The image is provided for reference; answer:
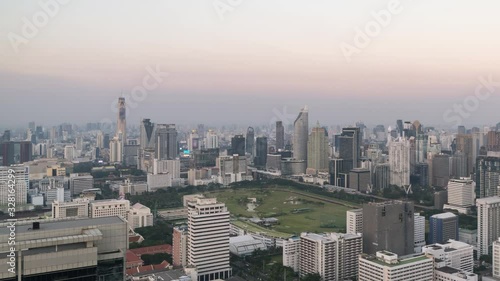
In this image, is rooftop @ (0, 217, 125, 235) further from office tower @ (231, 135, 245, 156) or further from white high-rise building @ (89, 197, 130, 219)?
office tower @ (231, 135, 245, 156)

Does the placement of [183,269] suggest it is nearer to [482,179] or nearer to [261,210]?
[261,210]

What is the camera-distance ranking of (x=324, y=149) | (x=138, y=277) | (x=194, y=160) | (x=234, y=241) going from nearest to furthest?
(x=138, y=277) < (x=234, y=241) < (x=324, y=149) < (x=194, y=160)

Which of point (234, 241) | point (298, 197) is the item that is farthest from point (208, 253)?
point (298, 197)

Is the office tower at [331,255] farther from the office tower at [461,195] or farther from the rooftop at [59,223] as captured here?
the office tower at [461,195]

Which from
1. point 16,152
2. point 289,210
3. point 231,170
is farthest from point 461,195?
point 16,152

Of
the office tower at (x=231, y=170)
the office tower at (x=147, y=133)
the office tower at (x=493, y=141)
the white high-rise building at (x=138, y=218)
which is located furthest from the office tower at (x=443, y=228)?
the office tower at (x=147, y=133)

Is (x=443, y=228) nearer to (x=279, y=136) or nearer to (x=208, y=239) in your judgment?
(x=208, y=239)
